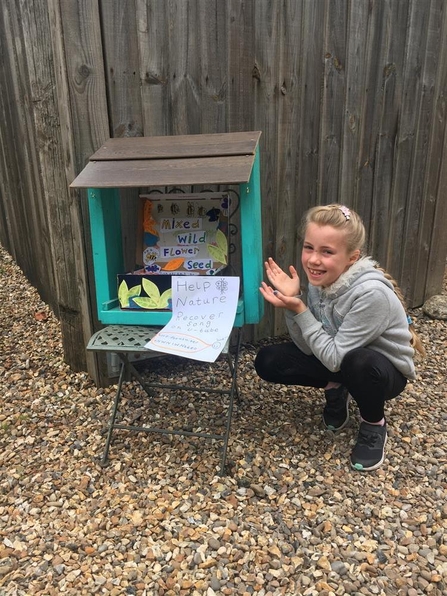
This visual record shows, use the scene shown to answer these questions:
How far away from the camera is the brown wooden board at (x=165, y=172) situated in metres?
2.09

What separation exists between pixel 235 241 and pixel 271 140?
0.67 m

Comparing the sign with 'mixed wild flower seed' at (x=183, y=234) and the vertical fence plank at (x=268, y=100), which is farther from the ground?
the vertical fence plank at (x=268, y=100)

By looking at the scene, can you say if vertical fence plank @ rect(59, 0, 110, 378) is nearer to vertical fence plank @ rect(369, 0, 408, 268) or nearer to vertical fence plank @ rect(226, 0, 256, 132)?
vertical fence plank @ rect(226, 0, 256, 132)

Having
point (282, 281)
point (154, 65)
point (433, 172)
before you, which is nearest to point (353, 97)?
point (433, 172)

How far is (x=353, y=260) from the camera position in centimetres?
227

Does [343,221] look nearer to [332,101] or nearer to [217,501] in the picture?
[217,501]

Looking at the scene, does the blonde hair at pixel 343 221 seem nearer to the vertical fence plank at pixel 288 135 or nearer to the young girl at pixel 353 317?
the young girl at pixel 353 317

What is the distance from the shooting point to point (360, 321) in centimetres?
215

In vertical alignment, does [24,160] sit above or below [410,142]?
below

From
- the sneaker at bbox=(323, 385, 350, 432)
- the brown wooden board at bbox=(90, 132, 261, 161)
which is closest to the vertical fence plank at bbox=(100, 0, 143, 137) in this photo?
the brown wooden board at bbox=(90, 132, 261, 161)

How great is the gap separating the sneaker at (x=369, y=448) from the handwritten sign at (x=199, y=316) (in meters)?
0.85

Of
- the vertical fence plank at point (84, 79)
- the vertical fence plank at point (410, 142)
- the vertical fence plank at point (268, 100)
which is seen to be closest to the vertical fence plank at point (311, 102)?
the vertical fence plank at point (268, 100)

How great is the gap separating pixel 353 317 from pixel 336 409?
24.2 inches

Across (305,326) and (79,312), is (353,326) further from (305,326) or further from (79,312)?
(79,312)
